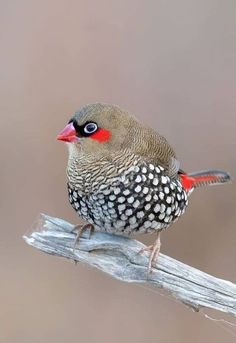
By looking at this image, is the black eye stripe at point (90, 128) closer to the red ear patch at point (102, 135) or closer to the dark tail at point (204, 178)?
the red ear patch at point (102, 135)

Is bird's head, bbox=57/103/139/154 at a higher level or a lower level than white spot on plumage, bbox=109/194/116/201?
higher

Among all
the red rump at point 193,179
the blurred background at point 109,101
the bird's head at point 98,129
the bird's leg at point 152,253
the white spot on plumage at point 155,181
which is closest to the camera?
the bird's head at point 98,129

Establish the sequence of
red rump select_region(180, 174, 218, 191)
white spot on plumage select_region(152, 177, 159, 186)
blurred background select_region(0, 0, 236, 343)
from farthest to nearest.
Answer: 1. blurred background select_region(0, 0, 236, 343)
2. red rump select_region(180, 174, 218, 191)
3. white spot on plumage select_region(152, 177, 159, 186)

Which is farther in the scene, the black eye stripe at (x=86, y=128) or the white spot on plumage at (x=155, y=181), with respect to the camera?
the white spot on plumage at (x=155, y=181)

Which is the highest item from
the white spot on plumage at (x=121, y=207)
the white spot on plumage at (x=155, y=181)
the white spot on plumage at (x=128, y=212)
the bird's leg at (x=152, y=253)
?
the white spot on plumage at (x=155, y=181)

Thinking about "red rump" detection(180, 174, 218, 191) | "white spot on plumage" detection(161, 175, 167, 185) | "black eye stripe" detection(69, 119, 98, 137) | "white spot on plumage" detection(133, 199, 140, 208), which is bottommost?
"white spot on plumage" detection(133, 199, 140, 208)

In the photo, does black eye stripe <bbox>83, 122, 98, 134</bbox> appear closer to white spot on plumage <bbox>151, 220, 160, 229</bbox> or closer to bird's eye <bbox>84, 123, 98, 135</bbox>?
bird's eye <bbox>84, 123, 98, 135</bbox>

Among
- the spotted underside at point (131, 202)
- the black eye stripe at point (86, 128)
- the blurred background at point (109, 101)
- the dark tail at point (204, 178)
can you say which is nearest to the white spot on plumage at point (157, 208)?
the spotted underside at point (131, 202)

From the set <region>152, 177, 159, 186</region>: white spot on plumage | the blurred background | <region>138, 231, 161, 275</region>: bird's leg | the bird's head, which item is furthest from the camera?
the blurred background

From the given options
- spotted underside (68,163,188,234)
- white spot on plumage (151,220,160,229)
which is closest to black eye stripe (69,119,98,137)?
spotted underside (68,163,188,234)

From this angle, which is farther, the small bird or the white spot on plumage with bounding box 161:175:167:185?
the white spot on plumage with bounding box 161:175:167:185
